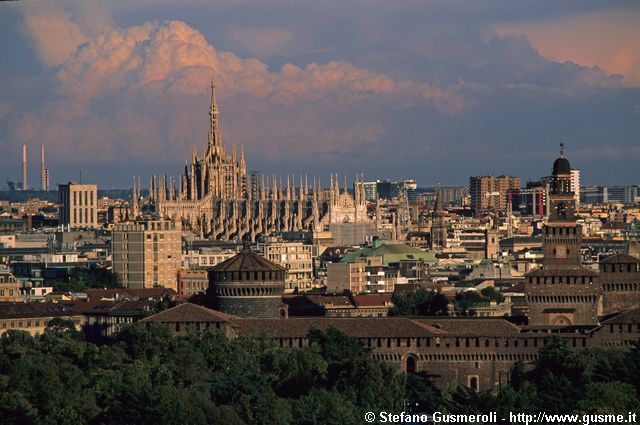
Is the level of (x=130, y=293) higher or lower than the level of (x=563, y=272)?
lower

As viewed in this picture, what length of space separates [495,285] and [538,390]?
2200 inches

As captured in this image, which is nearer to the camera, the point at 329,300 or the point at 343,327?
the point at 343,327

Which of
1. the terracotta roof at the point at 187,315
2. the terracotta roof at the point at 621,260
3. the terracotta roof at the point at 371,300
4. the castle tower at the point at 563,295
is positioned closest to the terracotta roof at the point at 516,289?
the terracotta roof at the point at 371,300

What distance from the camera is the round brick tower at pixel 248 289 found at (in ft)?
346

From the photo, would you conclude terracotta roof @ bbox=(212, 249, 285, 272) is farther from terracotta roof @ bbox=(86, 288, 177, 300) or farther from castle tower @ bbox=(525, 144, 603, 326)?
terracotta roof @ bbox=(86, 288, 177, 300)

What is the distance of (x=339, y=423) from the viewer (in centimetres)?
7544

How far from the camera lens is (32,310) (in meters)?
116

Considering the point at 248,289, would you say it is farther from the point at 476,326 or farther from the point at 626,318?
the point at 626,318

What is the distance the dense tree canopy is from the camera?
77.3m

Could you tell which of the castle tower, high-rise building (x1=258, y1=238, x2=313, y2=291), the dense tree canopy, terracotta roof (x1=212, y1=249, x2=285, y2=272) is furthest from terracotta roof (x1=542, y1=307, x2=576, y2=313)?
high-rise building (x1=258, y1=238, x2=313, y2=291)

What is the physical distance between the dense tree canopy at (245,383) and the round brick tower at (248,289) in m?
6.67

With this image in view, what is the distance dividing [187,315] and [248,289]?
6.38 metres

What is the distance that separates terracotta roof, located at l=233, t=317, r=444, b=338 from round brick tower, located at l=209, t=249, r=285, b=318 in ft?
12.1

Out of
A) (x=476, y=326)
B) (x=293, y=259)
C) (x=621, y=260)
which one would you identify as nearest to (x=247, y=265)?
(x=476, y=326)
